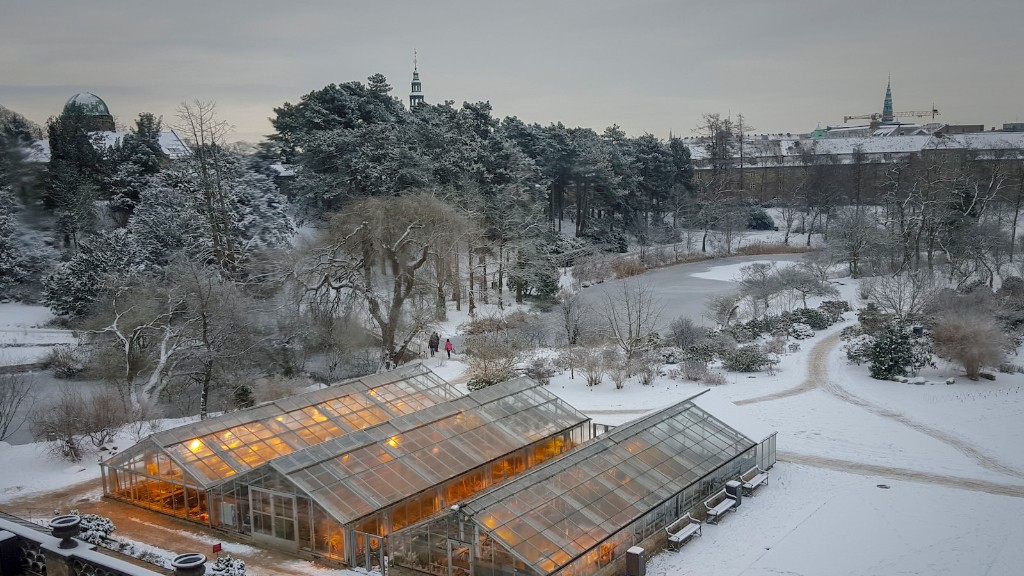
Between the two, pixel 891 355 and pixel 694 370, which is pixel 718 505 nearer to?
pixel 694 370

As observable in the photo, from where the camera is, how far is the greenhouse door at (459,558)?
513 inches

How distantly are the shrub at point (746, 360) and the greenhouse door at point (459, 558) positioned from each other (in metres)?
17.9

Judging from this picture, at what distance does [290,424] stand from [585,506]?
821 cm

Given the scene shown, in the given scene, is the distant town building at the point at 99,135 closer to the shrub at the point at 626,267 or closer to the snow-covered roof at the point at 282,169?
the snow-covered roof at the point at 282,169

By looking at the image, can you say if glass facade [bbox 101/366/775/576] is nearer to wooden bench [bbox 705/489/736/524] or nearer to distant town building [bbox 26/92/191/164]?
wooden bench [bbox 705/489/736/524]

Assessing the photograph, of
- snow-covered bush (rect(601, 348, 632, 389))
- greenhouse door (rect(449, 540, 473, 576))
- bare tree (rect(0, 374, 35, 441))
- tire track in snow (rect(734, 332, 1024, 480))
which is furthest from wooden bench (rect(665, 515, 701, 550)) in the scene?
bare tree (rect(0, 374, 35, 441))

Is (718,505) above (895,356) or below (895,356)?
below

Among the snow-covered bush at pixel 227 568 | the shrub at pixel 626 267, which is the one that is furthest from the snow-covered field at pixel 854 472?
the shrub at pixel 626 267

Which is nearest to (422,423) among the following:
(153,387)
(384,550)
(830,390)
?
(384,550)

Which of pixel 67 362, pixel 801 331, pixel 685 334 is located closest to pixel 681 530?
pixel 685 334

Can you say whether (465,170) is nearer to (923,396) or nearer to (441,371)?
(441,371)

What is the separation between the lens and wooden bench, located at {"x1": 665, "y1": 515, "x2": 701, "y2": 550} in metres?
15.0

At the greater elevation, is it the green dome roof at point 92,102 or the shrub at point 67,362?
the green dome roof at point 92,102

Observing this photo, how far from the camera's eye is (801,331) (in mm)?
33281
